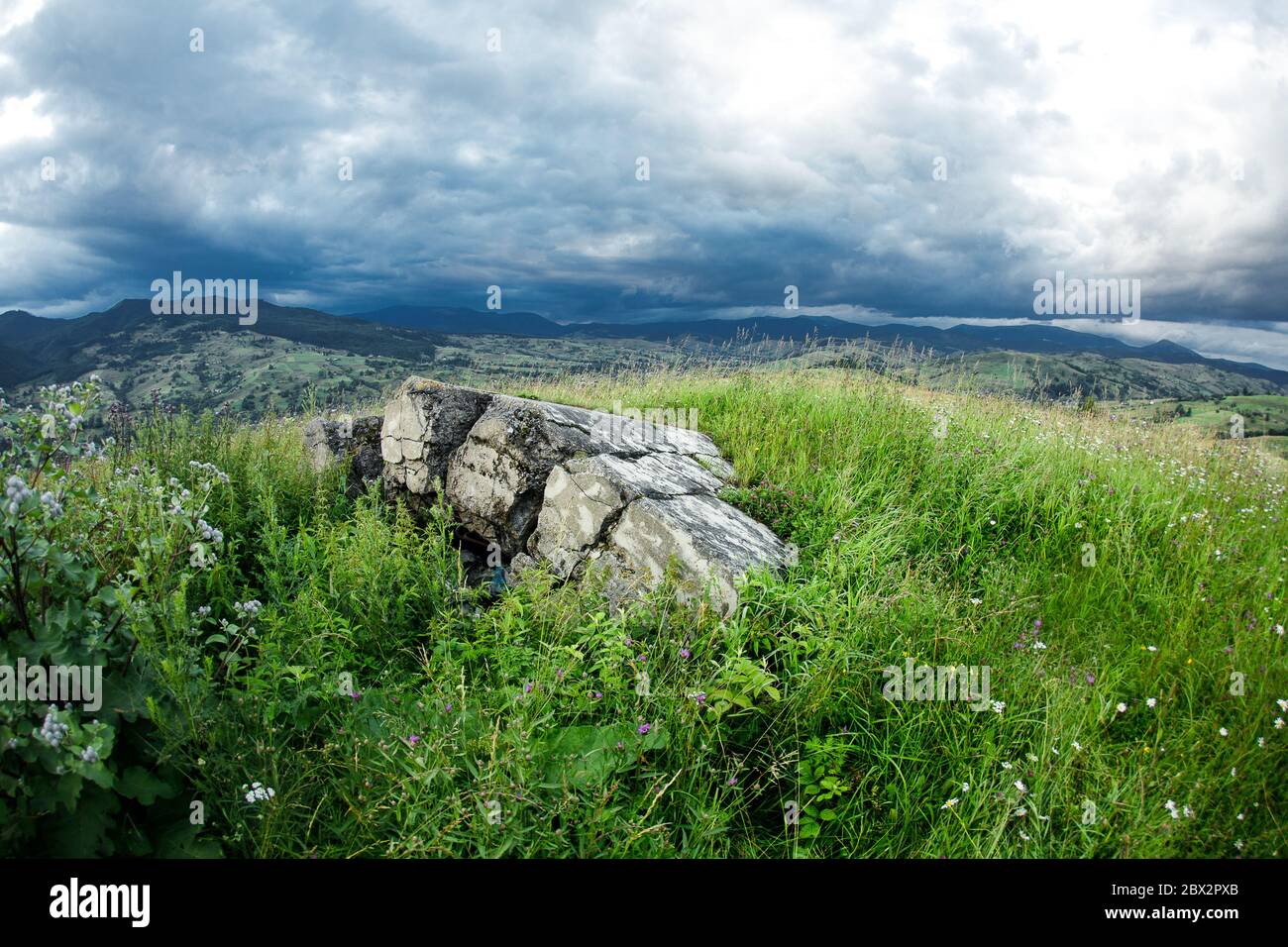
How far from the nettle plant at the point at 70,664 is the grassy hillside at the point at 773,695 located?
4.0 inches

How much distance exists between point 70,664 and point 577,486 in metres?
3.90

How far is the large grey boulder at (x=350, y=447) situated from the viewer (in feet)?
27.1

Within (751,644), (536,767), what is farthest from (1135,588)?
(536,767)

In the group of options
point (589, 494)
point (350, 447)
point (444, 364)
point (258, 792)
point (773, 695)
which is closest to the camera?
point (258, 792)

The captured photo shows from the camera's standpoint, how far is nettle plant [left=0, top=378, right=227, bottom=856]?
242 cm

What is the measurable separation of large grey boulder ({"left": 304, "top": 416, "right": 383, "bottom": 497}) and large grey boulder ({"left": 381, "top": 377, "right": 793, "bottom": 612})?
1.36 ft

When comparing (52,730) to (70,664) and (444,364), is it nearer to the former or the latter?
(70,664)

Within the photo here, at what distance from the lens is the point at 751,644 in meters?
4.53

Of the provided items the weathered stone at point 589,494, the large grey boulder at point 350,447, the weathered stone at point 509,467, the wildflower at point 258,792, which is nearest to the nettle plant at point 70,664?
the wildflower at point 258,792

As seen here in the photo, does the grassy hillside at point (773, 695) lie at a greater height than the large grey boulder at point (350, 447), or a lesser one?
lesser

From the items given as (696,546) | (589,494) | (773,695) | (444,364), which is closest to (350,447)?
(589,494)

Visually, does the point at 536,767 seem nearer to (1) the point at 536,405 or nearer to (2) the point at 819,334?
(1) the point at 536,405

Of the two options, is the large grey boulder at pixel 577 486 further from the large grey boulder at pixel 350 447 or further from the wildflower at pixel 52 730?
the wildflower at pixel 52 730

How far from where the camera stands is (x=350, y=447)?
857cm
